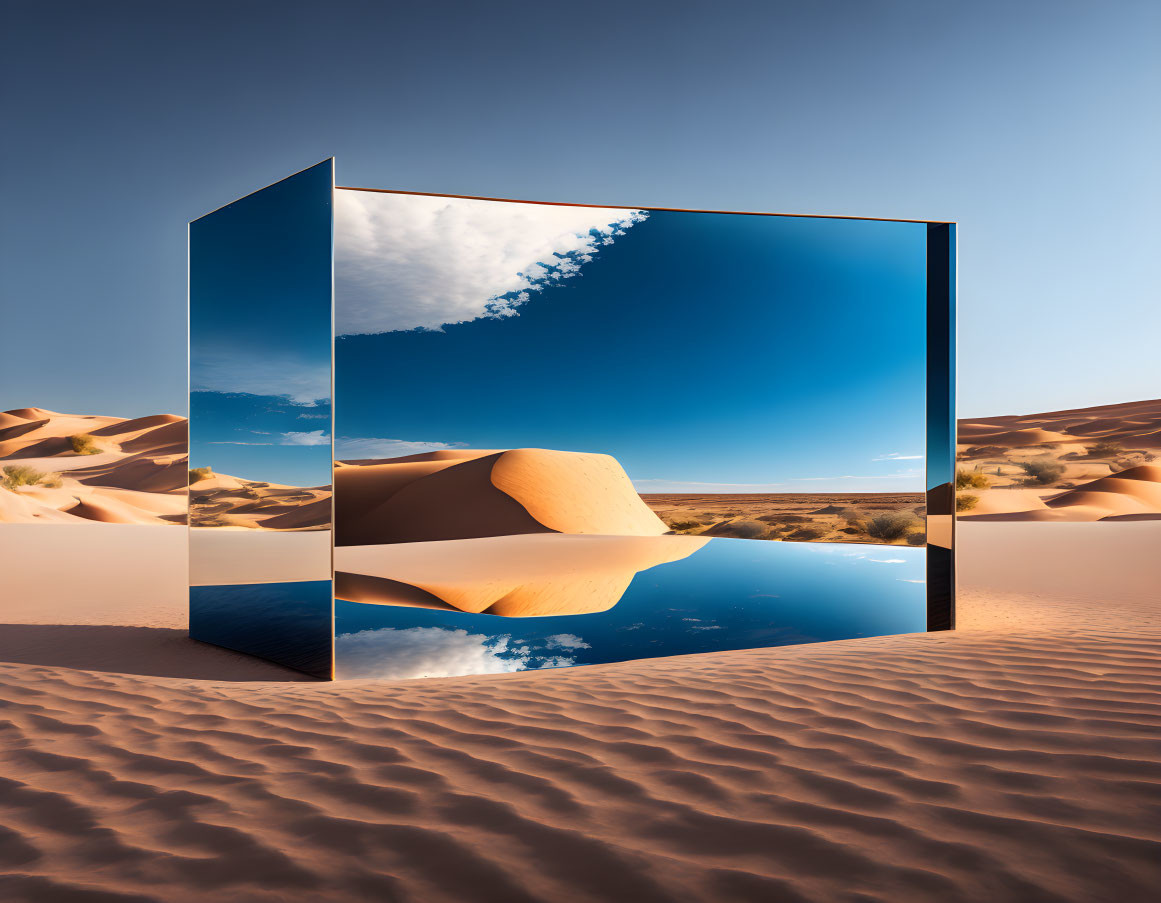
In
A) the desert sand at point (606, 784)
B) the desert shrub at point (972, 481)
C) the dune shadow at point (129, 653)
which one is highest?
the desert shrub at point (972, 481)

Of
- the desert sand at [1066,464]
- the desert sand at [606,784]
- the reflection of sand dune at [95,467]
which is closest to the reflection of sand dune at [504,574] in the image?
the desert sand at [606,784]

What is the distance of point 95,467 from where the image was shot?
30.8 m

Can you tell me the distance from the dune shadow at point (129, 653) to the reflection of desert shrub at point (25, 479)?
22683mm

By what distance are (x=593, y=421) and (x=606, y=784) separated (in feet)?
73.2

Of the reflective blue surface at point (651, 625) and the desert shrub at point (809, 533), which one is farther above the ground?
the reflective blue surface at point (651, 625)

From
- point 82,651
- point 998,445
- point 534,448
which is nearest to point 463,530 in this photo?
point 534,448

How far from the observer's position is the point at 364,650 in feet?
17.9

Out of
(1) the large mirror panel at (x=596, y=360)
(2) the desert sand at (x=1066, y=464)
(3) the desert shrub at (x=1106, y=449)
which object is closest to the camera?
(1) the large mirror panel at (x=596, y=360)

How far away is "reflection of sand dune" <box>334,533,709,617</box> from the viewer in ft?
25.7

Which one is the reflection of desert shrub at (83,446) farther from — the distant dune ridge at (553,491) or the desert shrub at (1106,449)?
the desert shrub at (1106,449)

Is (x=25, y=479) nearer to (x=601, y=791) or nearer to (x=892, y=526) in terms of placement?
(x=601, y=791)

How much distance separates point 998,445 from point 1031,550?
26888 millimetres

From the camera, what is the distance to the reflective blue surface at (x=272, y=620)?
4.14 meters

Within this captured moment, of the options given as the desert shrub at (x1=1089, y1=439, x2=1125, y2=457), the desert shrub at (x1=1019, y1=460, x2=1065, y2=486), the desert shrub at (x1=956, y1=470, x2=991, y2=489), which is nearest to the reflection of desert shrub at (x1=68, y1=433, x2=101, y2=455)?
the desert shrub at (x1=956, y1=470, x2=991, y2=489)
